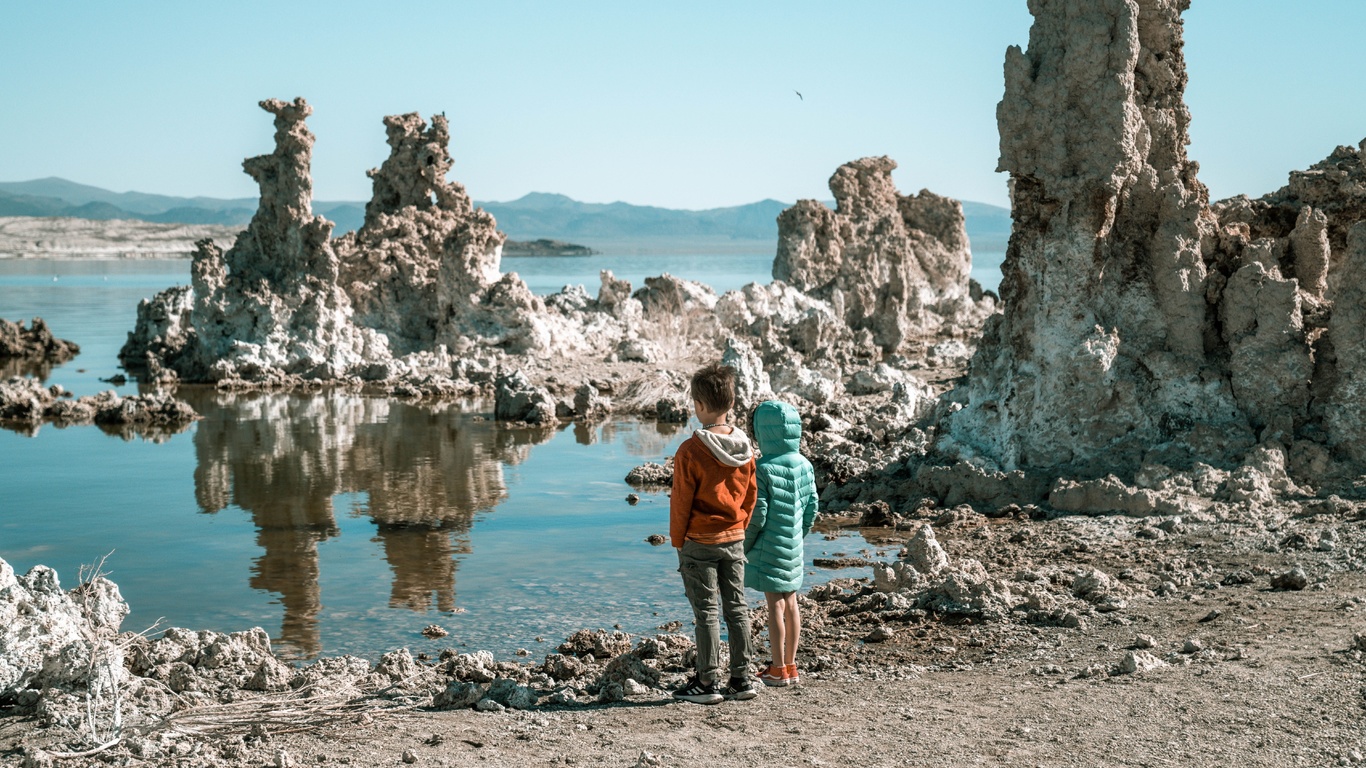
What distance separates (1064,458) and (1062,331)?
112cm

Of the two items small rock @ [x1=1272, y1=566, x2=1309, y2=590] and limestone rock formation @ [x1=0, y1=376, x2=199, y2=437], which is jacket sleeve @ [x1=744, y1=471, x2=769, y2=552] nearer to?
small rock @ [x1=1272, y1=566, x2=1309, y2=590]

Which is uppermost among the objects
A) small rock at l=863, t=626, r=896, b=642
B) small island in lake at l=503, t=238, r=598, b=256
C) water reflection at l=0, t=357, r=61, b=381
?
small island in lake at l=503, t=238, r=598, b=256

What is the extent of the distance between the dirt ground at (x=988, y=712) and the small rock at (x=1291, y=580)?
43 mm

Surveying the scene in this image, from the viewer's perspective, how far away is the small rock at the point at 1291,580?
7684 mm

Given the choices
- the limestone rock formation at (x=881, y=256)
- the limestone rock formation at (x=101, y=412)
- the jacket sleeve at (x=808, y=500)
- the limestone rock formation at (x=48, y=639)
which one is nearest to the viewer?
the limestone rock formation at (x=48, y=639)

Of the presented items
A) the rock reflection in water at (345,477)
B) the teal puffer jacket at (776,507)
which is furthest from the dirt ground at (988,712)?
the rock reflection in water at (345,477)

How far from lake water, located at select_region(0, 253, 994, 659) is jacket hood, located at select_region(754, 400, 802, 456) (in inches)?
94.1

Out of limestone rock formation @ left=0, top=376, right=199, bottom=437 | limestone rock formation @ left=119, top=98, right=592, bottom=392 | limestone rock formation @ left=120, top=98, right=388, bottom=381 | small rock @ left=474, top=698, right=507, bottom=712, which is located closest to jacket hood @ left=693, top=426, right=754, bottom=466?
small rock @ left=474, top=698, right=507, bottom=712

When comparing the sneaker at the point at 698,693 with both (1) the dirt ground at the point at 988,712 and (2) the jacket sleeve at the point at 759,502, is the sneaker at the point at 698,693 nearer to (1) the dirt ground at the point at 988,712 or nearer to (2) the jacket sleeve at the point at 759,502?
(1) the dirt ground at the point at 988,712

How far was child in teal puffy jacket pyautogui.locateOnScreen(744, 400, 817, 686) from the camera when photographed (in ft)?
20.8

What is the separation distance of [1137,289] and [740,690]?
6.84 m

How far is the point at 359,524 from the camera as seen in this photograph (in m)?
11.9

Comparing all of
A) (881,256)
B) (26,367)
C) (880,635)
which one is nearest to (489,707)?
(880,635)

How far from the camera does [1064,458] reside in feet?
37.1
